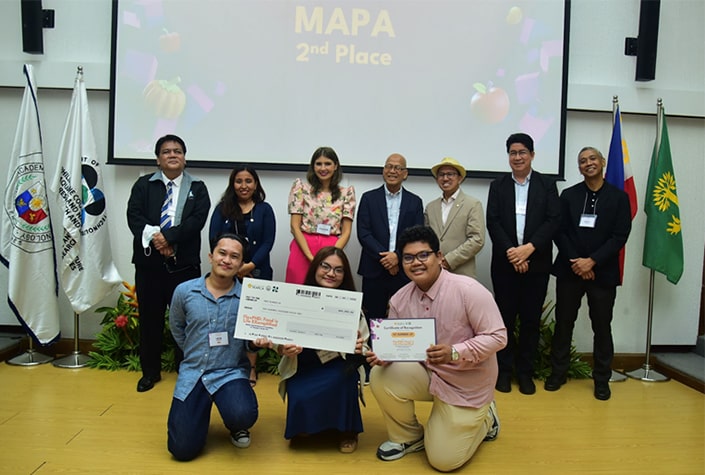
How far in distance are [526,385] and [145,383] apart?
254 centimetres

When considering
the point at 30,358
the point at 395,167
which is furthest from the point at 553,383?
the point at 30,358

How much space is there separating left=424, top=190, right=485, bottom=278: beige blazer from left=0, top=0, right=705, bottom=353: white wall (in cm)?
67

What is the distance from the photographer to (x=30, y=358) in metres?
4.20

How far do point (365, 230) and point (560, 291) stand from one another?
145 cm

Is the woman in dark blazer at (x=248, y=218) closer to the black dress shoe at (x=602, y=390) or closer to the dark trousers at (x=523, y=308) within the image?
the dark trousers at (x=523, y=308)

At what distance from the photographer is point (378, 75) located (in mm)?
4430

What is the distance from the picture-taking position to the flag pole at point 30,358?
4137mm

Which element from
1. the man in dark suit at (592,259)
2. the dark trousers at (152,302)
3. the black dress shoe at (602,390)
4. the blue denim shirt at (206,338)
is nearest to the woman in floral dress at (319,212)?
the dark trousers at (152,302)

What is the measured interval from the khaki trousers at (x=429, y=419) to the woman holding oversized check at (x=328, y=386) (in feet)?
0.49

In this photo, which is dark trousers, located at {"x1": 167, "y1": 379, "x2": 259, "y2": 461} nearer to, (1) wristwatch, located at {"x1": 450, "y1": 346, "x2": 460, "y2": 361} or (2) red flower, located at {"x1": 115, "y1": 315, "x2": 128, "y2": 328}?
(1) wristwatch, located at {"x1": 450, "y1": 346, "x2": 460, "y2": 361}

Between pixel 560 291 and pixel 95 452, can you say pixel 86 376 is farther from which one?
pixel 560 291

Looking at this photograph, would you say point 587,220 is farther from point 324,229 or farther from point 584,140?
point 324,229

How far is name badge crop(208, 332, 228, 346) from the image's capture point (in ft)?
9.09

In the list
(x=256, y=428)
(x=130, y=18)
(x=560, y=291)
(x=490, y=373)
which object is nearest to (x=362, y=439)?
(x=256, y=428)
